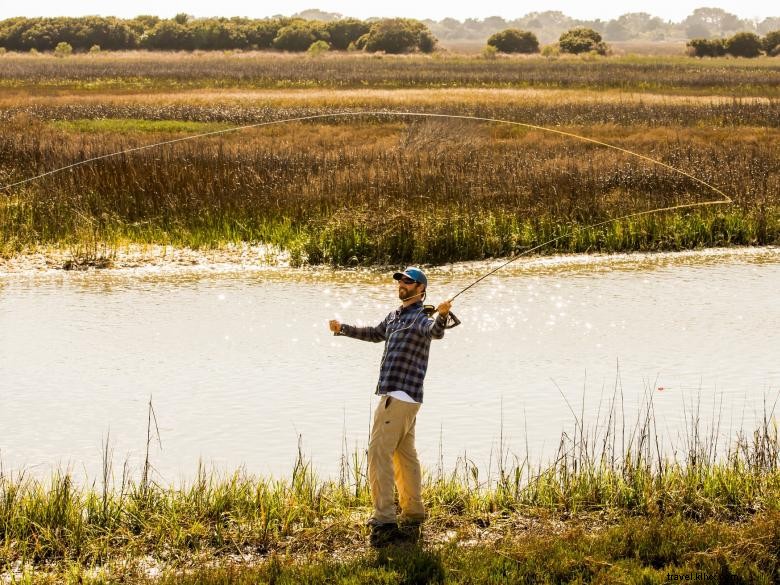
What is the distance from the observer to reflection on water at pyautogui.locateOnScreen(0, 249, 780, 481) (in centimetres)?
992

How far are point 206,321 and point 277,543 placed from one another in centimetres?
771

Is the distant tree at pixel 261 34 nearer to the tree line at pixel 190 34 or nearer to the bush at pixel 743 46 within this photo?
the tree line at pixel 190 34

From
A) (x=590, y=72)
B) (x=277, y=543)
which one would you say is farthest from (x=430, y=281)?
(x=590, y=72)

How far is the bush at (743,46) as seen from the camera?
12888 centimetres

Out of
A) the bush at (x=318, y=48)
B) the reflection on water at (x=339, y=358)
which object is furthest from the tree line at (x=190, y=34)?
the reflection on water at (x=339, y=358)

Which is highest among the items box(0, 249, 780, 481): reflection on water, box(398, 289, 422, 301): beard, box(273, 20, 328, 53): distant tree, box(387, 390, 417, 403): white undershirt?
box(273, 20, 328, 53): distant tree

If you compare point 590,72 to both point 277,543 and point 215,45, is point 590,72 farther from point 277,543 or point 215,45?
point 215,45

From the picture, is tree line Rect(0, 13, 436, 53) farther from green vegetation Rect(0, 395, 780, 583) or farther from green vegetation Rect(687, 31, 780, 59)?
green vegetation Rect(0, 395, 780, 583)

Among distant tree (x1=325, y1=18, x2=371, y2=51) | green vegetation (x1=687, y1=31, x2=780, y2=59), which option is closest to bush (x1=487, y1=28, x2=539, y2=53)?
green vegetation (x1=687, y1=31, x2=780, y2=59)

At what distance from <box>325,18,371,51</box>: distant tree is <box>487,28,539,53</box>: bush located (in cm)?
2294

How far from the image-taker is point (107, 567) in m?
6.71

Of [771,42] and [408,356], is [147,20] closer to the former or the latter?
[771,42]

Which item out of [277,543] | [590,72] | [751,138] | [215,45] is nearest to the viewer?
[277,543]

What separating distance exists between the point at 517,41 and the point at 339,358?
13660 cm
